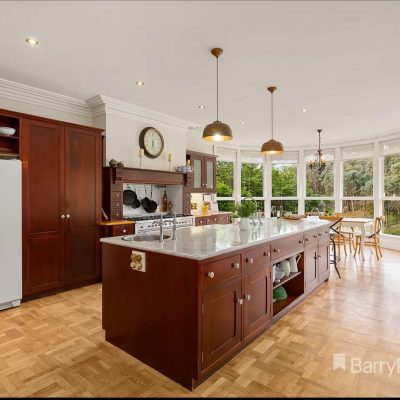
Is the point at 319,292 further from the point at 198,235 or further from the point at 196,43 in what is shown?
the point at 196,43

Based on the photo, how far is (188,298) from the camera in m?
1.85

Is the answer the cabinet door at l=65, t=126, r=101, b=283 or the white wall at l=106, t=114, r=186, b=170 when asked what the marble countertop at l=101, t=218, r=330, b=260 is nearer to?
the cabinet door at l=65, t=126, r=101, b=283

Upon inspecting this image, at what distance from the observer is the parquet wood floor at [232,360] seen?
74.5 inches

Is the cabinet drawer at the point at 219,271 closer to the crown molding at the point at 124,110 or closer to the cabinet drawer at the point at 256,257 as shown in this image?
the cabinet drawer at the point at 256,257

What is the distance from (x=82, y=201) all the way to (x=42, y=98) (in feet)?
5.21

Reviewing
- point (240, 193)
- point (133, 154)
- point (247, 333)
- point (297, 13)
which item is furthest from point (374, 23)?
point (240, 193)

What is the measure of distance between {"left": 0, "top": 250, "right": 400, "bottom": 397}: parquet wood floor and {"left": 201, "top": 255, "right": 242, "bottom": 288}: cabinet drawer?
681 mm

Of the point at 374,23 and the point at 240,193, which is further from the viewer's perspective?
the point at 240,193

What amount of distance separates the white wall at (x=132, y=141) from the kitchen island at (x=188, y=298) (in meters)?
2.51

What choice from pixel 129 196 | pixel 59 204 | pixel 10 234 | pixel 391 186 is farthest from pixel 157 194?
pixel 391 186

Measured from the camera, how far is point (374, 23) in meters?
2.38

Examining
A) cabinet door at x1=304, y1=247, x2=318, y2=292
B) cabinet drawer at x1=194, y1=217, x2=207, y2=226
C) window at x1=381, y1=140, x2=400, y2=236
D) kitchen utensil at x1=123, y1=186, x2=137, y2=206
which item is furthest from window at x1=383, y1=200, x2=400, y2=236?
kitchen utensil at x1=123, y1=186, x2=137, y2=206

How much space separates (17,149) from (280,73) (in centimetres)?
330

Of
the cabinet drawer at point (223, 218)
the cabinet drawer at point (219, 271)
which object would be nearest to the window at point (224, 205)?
the cabinet drawer at point (223, 218)
